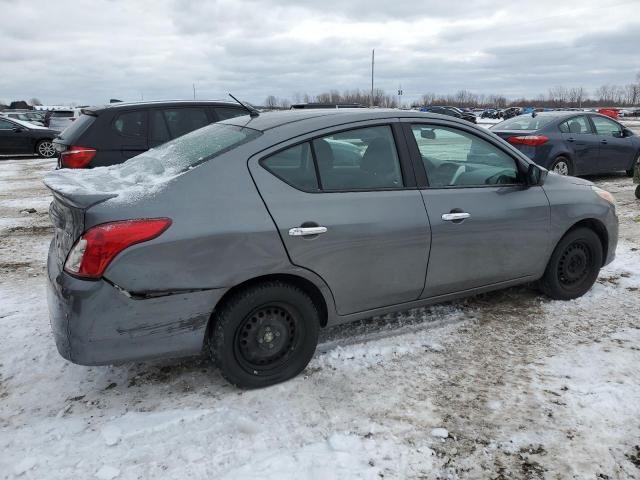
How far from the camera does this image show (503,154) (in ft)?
13.1

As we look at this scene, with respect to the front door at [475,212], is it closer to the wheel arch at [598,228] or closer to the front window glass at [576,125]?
the wheel arch at [598,228]

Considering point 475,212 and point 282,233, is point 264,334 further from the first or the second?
point 475,212

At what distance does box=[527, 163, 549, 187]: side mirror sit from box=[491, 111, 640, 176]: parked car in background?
6.15m

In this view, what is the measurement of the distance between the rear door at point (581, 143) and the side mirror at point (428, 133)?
24.6 feet

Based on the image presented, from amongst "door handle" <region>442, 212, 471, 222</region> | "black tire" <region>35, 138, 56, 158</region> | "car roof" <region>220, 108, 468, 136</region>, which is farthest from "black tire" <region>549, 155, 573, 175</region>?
"black tire" <region>35, 138, 56, 158</region>

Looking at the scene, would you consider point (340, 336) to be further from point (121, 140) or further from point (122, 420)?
point (121, 140)

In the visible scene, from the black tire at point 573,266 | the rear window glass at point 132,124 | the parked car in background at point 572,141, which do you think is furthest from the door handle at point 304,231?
the parked car in background at point 572,141

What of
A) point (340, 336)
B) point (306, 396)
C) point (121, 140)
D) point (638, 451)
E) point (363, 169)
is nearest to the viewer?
point (638, 451)

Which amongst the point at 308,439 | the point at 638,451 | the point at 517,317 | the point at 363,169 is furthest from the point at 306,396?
the point at 517,317

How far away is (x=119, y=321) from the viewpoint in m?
2.65

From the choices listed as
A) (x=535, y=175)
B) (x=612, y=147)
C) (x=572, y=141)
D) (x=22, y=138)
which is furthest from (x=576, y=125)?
(x=22, y=138)

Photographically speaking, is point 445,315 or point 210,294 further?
point 445,315

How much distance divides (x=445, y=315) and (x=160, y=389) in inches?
88.3

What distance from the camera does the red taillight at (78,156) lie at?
6.62m
